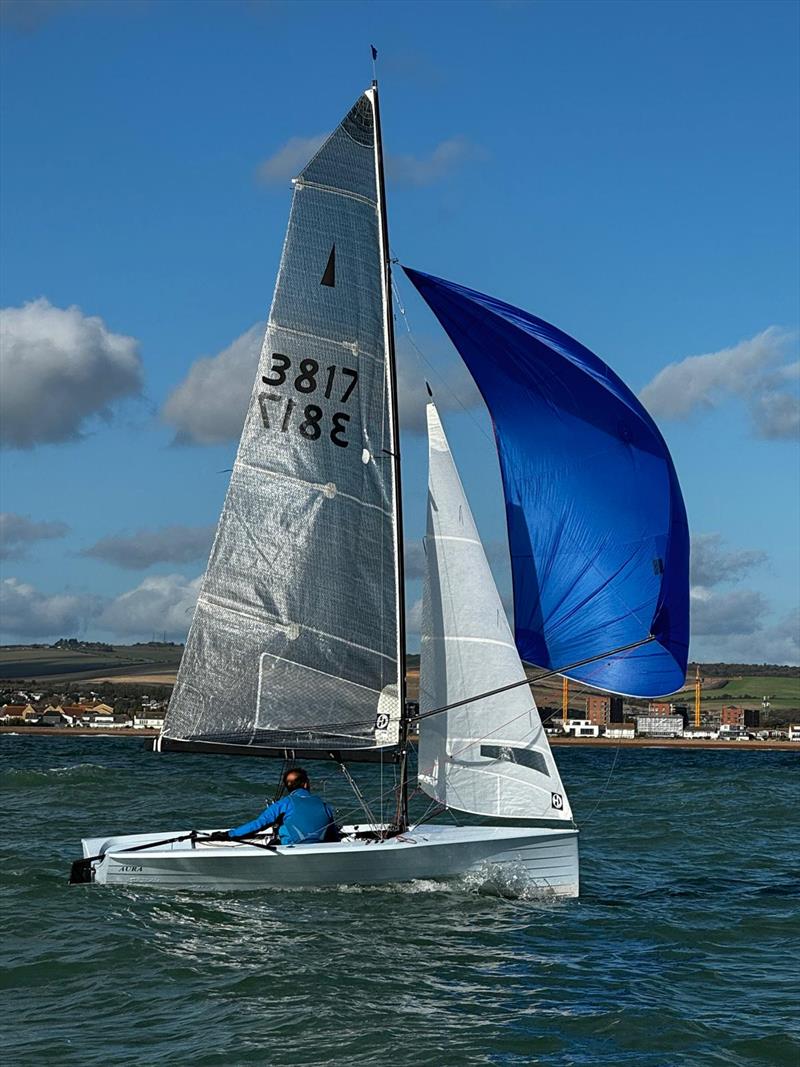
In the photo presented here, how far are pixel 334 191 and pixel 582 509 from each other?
5379mm

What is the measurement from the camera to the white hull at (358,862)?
55.8ft

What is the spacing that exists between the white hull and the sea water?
0.19 meters

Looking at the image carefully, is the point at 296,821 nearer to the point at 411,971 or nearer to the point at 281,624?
the point at 281,624

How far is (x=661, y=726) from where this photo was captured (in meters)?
150

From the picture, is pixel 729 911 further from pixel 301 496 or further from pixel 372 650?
pixel 301 496

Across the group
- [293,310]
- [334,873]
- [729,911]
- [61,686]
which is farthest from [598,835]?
[61,686]

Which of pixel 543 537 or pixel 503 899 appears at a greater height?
pixel 543 537

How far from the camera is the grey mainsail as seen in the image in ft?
61.6

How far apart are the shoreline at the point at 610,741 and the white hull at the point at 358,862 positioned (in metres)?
97.0

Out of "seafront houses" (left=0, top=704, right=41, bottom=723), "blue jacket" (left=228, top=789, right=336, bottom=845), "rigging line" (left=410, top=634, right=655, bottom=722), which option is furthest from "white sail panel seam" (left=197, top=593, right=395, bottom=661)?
"seafront houses" (left=0, top=704, right=41, bottom=723)

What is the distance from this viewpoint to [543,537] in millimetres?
18688

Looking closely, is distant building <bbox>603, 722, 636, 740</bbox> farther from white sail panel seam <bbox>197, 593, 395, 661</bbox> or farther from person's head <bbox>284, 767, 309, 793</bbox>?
person's head <bbox>284, 767, 309, 793</bbox>

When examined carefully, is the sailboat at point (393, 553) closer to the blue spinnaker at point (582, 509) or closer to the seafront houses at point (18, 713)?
the blue spinnaker at point (582, 509)

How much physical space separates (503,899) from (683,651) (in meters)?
3.93
